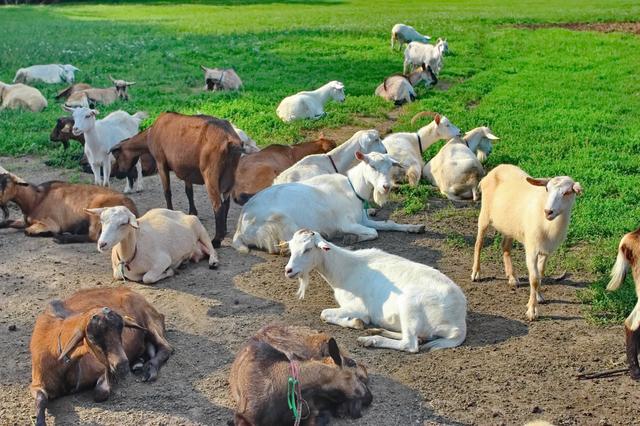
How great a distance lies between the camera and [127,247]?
26.2 ft

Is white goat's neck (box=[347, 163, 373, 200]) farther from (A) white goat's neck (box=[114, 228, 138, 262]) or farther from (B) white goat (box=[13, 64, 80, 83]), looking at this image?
(B) white goat (box=[13, 64, 80, 83])

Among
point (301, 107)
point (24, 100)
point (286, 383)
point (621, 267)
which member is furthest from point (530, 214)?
point (24, 100)

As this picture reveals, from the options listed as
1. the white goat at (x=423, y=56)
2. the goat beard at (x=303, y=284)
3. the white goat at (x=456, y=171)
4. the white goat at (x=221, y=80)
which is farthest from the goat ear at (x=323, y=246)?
the white goat at (x=423, y=56)

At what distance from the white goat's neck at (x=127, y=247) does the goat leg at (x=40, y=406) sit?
2421 millimetres

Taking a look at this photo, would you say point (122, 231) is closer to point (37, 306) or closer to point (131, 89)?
point (37, 306)

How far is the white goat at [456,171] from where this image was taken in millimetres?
10625

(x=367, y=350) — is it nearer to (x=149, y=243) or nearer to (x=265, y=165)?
(x=149, y=243)

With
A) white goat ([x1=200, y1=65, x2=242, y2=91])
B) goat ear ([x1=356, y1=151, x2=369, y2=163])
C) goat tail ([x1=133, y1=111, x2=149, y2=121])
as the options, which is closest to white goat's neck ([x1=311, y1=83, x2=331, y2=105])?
goat tail ([x1=133, y1=111, x2=149, y2=121])

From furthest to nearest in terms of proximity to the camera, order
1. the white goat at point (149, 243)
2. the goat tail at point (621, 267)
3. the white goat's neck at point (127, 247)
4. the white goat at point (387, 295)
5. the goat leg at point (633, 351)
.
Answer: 1. the white goat's neck at point (127, 247)
2. the white goat at point (149, 243)
3. the white goat at point (387, 295)
4. the goat tail at point (621, 267)
5. the goat leg at point (633, 351)

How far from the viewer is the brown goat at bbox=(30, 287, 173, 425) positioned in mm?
5531

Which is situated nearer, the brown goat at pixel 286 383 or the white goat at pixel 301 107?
the brown goat at pixel 286 383

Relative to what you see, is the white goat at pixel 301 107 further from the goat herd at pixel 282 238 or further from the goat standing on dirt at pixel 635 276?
the goat standing on dirt at pixel 635 276

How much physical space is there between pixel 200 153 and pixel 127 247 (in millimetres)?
1960

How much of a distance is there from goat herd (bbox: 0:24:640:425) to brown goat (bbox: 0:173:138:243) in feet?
0.05
